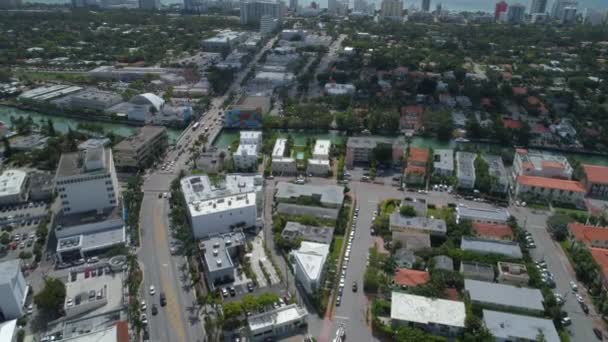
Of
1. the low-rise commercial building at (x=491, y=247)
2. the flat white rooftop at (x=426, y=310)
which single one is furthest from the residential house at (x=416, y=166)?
the flat white rooftop at (x=426, y=310)

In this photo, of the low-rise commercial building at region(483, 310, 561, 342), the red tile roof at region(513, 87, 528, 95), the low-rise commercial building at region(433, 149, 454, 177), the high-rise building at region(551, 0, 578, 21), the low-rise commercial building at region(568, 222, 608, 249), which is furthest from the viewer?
the high-rise building at region(551, 0, 578, 21)

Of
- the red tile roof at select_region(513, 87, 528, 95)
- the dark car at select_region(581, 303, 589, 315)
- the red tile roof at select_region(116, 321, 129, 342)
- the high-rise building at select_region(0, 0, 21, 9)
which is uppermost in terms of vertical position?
the high-rise building at select_region(0, 0, 21, 9)

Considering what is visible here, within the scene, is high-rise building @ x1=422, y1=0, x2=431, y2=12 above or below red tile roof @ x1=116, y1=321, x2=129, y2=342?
above

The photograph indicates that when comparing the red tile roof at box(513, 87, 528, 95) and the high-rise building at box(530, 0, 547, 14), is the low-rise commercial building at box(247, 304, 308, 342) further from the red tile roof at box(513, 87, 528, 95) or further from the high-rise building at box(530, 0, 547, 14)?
the high-rise building at box(530, 0, 547, 14)

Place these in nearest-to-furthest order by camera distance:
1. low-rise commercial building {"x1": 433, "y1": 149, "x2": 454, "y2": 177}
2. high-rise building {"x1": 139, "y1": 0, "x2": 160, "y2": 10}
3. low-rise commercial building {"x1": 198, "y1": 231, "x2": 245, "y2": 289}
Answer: low-rise commercial building {"x1": 198, "y1": 231, "x2": 245, "y2": 289} < low-rise commercial building {"x1": 433, "y1": 149, "x2": 454, "y2": 177} < high-rise building {"x1": 139, "y1": 0, "x2": 160, "y2": 10}

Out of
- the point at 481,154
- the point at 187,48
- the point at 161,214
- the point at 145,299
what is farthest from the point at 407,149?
the point at 187,48

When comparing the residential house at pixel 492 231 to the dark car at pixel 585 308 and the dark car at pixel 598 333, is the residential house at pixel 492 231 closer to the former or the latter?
the dark car at pixel 585 308

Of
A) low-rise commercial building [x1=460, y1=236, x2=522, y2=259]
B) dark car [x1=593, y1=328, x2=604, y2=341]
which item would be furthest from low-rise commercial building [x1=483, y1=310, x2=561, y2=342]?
low-rise commercial building [x1=460, y1=236, x2=522, y2=259]
